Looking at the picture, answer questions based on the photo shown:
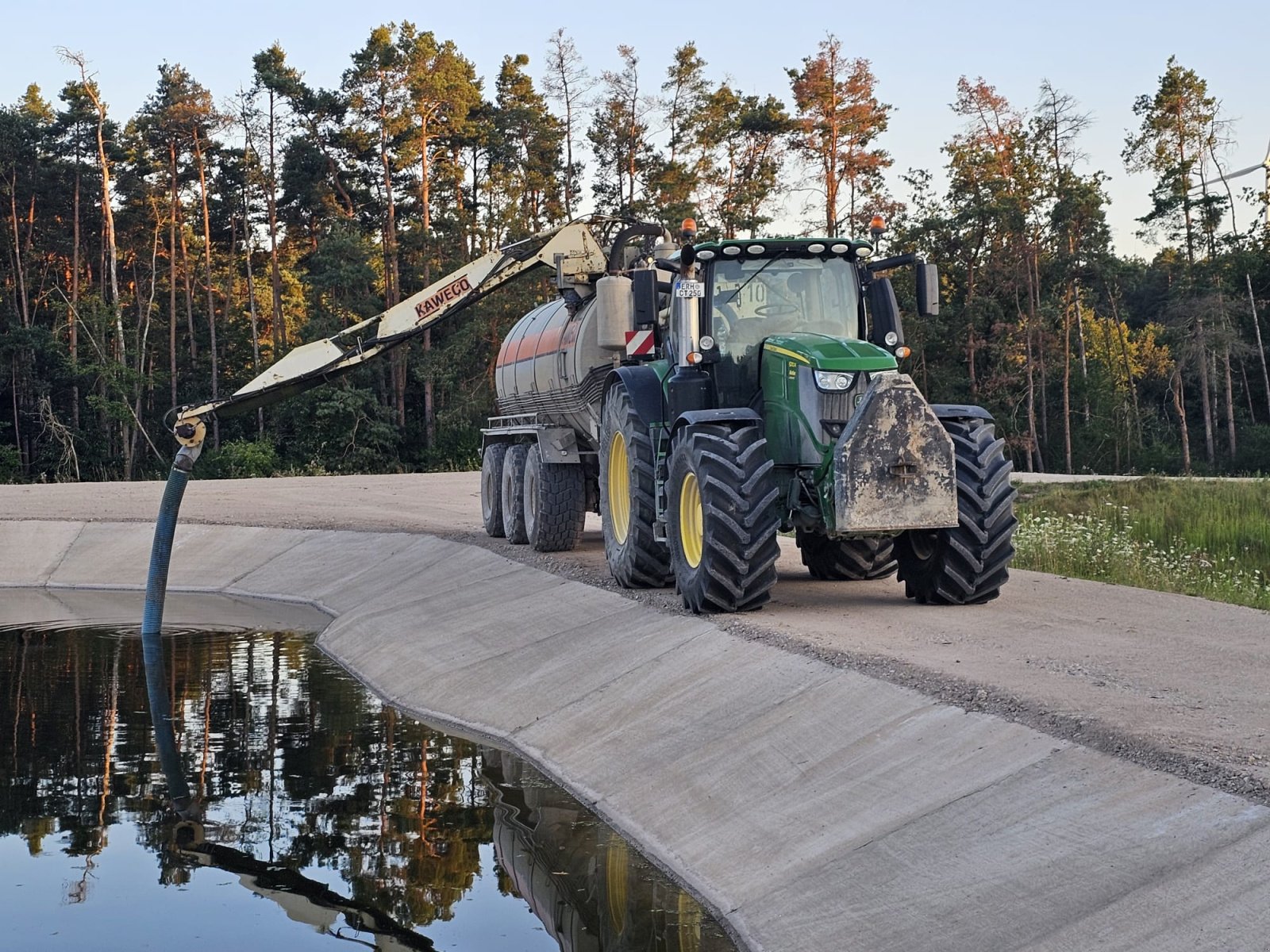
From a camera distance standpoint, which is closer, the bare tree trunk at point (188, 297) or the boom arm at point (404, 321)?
the boom arm at point (404, 321)

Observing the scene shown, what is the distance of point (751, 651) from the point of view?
10.6m

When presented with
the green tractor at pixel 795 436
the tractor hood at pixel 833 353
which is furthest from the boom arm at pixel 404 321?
the tractor hood at pixel 833 353

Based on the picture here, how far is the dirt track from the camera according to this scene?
7383 mm

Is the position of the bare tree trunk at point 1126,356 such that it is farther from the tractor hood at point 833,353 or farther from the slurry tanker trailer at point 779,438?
the tractor hood at point 833,353

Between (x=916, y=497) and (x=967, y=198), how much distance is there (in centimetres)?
4975

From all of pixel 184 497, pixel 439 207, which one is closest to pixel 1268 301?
pixel 439 207

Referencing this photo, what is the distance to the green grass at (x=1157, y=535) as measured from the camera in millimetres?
16484

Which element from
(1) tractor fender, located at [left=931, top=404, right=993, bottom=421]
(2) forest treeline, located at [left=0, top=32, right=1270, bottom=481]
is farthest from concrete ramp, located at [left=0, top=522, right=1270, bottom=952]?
(2) forest treeline, located at [left=0, top=32, right=1270, bottom=481]

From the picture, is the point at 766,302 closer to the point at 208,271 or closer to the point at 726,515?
the point at 726,515

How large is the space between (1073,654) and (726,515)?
2865mm

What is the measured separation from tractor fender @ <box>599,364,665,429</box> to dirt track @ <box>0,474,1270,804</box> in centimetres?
167

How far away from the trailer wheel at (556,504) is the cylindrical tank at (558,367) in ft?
2.10

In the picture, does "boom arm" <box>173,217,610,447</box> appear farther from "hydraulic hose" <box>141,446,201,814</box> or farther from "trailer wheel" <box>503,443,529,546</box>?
"trailer wheel" <box>503,443,529,546</box>

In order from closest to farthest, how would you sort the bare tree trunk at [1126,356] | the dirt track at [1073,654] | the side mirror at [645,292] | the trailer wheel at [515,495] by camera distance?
the dirt track at [1073,654]
the side mirror at [645,292]
the trailer wheel at [515,495]
the bare tree trunk at [1126,356]
